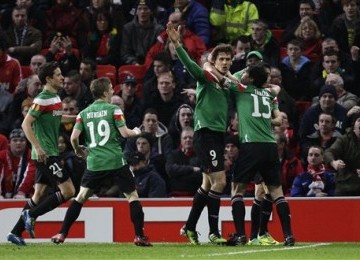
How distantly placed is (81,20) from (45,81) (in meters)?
6.51

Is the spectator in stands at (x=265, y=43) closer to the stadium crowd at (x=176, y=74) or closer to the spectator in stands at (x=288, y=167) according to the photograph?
the stadium crowd at (x=176, y=74)

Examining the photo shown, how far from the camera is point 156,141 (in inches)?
719

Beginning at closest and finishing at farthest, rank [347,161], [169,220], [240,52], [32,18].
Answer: [169,220] → [347,161] → [240,52] → [32,18]

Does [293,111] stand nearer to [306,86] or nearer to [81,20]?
[306,86]

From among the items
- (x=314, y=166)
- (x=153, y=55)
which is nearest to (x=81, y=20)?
(x=153, y=55)

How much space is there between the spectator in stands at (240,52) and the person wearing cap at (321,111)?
4.60 ft

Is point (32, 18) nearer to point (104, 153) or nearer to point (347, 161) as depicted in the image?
point (347, 161)

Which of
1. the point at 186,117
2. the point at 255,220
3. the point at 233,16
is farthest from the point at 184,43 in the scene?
the point at 255,220

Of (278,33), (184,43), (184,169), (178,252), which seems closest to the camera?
(178,252)

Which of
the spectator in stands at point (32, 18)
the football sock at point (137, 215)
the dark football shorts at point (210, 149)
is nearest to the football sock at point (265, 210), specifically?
the dark football shorts at point (210, 149)

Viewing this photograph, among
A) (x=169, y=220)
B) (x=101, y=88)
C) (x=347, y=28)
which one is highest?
(x=347, y=28)

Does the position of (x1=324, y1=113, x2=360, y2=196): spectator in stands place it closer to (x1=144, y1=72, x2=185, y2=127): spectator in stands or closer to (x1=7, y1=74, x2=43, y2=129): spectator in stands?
(x1=144, y1=72, x2=185, y2=127): spectator in stands

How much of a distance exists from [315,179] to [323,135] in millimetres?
1031

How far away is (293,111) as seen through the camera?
18.7 meters
